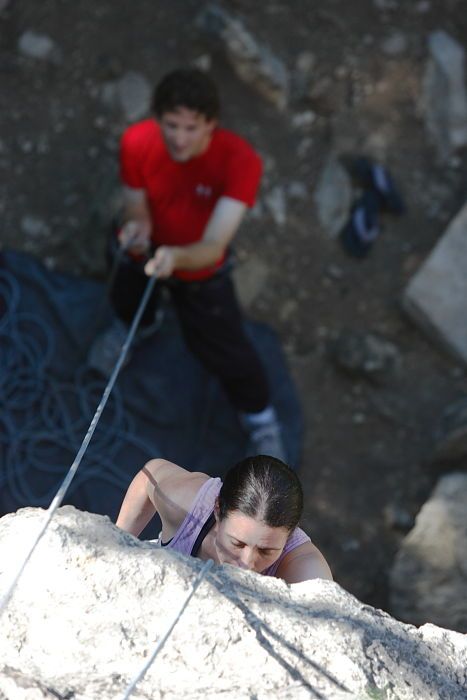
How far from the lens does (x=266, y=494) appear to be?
202 cm

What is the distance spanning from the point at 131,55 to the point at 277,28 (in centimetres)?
80

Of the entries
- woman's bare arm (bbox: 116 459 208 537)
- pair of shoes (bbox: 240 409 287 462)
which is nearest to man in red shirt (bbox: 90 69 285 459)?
pair of shoes (bbox: 240 409 287 462)

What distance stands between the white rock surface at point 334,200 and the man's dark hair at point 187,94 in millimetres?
1689

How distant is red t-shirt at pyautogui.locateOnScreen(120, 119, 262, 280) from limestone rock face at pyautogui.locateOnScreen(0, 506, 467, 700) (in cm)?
184

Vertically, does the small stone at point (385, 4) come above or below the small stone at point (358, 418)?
above

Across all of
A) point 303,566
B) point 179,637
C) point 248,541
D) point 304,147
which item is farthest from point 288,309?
point 179,637

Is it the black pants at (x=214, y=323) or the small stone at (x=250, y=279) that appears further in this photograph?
the small stone at (x=250, y=279)

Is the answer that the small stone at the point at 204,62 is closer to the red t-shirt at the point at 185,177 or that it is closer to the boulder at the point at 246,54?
the boulder at the point at 246,54

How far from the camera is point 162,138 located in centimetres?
350

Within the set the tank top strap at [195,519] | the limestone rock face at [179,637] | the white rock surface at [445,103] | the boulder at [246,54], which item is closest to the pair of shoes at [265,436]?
the boulder at [246,54]

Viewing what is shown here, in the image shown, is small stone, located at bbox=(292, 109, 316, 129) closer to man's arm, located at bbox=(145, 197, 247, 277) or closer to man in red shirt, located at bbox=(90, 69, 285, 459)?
man in red shirt, located at bbox=(90, 69, 285, 459)

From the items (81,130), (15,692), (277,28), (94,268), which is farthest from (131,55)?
(15,692)

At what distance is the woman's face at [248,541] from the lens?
2043 mm

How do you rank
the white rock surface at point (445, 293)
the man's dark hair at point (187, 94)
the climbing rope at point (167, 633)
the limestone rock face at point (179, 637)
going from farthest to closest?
the white rock surface at point (445, 293), the man's dark hair at point (187, 94), the limestone rock face at point (179, 637), the climbing rope at point (167, 633)
